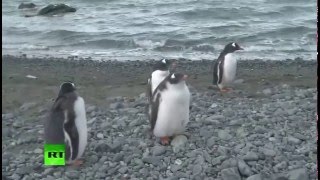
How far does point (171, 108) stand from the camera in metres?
5.57

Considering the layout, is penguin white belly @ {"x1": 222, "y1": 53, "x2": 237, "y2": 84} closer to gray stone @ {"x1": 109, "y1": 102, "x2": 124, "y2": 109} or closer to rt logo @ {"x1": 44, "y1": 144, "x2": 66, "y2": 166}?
gray stone @ {"x1": 109, "y1": 102, "x2": 124, "y2": 109}

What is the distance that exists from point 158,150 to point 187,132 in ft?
2.31

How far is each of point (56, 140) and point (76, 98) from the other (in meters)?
0.42

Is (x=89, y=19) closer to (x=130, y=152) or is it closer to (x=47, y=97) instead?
(x=47, y=97)

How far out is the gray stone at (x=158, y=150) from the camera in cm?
513

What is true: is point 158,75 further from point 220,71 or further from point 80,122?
point 80,122

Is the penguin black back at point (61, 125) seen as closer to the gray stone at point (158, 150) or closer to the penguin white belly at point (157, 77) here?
the gray stone at point (158, 150)

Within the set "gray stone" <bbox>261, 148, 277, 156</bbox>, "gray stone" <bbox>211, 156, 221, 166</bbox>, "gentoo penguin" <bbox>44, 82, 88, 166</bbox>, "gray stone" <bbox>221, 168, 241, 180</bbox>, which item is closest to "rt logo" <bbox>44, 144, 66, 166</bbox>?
"gentoo penguin" <bbox>44, 82, 88, 166</bbox>

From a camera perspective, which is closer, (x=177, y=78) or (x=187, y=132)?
(x=177, y=78)

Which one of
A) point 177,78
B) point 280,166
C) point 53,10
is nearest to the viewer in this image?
point 280,166

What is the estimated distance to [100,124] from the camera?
20.3 ft

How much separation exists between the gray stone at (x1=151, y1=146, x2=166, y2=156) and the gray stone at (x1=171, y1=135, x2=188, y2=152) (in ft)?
0.38

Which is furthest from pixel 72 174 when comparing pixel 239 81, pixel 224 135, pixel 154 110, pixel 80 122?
pixel 239 81

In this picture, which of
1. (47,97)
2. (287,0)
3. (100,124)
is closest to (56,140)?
(100,124)
